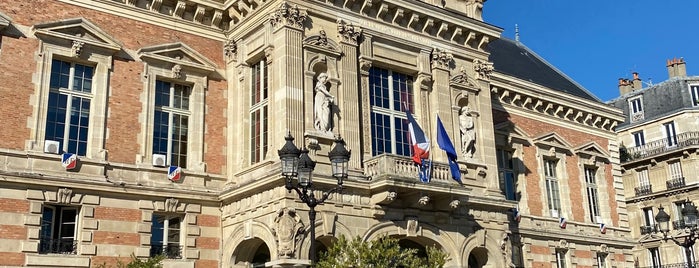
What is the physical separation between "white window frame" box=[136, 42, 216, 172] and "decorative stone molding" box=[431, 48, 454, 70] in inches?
262

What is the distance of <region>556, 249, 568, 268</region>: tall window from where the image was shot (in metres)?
27.9

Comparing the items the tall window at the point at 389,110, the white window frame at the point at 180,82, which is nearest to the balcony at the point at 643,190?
the tall window at the point at 389,110

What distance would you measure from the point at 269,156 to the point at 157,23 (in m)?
5.21

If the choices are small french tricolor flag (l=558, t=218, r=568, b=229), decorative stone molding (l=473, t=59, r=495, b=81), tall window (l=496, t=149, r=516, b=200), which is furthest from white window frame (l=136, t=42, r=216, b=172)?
small french tricolor flag (l=558, t=218, r=568, b=229)

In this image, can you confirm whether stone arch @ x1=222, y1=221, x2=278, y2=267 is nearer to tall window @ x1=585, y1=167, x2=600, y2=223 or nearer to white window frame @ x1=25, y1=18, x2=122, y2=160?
white window frame @ x1=25, y1=18, x2=122, y2=160

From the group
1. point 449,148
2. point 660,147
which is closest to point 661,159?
point 660,147

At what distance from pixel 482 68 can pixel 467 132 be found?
2.49 m

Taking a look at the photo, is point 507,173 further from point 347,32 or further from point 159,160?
point 159,160

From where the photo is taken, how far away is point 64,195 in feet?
56.9

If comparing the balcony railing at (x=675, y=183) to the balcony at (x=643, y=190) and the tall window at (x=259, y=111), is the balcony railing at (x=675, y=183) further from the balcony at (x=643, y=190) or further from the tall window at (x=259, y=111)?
the tall window at (x=259, y=111)

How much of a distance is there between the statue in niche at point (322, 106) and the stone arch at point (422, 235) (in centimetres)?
290

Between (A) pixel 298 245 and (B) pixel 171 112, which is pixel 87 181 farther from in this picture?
(A) pixel 298 245

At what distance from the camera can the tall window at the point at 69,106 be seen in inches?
710

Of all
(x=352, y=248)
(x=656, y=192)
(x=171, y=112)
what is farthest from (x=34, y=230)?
(x=656, y=192)
